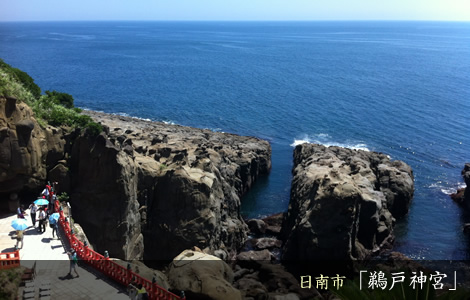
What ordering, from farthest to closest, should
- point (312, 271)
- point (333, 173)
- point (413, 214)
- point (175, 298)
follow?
point (413, 214)
point (333, 173)
point (312, 271)
point (175, 298)

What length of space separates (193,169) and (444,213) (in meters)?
46.3

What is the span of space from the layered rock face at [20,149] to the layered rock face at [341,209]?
30141mm

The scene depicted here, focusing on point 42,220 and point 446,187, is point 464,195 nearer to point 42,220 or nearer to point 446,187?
point 446,187

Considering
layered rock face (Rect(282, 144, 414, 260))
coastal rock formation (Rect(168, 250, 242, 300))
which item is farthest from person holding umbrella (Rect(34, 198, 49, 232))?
layered rock face (Rect(282, 144, 414, 260))

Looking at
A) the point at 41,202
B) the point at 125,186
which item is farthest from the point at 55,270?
the point at 125,186

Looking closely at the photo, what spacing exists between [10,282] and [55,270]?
4038 millimetres

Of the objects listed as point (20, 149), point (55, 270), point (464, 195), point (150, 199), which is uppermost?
point (20, 149)

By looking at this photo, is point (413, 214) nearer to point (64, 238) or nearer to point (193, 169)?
point (193, 169)

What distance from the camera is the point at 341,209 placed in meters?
52.5

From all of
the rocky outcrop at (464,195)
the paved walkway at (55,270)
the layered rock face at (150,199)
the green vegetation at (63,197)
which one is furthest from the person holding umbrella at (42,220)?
the rocky outcrop at (464,195)

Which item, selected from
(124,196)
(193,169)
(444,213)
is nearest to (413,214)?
(444,213)

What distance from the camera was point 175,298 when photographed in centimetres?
2523

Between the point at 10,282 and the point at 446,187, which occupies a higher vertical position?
the point at 10,282

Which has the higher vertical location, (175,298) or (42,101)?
(42,101)
